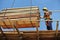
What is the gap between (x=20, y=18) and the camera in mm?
7676

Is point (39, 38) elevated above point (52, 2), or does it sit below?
below

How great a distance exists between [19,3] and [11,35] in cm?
550

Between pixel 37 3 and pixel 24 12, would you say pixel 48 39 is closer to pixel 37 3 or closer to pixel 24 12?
pixel 24 12

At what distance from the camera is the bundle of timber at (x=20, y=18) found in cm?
739

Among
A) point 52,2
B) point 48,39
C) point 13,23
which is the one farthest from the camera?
point 52,2

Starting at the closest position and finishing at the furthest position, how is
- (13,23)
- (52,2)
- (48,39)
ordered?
(13,23) → (48,39) → (52,2)

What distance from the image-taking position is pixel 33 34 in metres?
7.68

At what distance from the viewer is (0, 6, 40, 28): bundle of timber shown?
739cm

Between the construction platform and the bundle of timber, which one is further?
the construction platform

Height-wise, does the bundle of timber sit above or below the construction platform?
above

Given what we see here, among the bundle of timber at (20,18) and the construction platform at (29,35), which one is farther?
the construction platform at (29,35)

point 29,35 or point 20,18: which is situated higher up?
point 20,18

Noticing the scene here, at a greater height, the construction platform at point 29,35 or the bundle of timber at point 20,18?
the bundle of timber at point 20,18

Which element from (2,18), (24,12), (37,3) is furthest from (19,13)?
(37,3)
